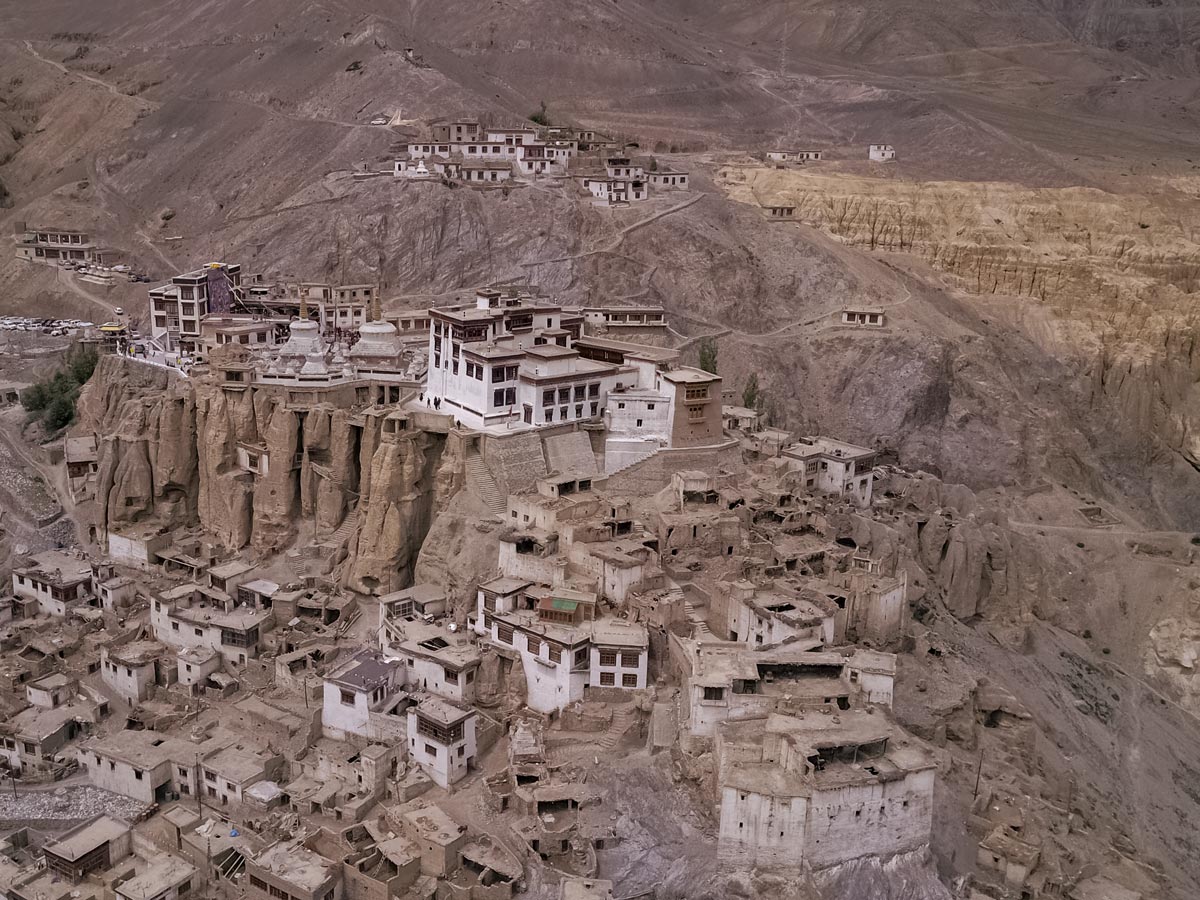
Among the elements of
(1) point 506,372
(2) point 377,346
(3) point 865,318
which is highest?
(3) point 865,318

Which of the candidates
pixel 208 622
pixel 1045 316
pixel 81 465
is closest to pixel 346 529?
pixel 208 622

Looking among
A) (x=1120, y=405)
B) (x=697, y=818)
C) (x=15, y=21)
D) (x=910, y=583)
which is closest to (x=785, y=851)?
(x=697, y=818)

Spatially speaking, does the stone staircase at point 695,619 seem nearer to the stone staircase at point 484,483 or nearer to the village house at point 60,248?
the stone staircase at point 484,483

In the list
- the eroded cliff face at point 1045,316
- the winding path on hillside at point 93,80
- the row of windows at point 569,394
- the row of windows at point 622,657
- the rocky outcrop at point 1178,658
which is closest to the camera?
the row of windows at point 622,657

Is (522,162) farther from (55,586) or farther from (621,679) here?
(621,679)

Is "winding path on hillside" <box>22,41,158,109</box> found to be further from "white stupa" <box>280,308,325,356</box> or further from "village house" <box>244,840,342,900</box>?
"village house" <box>244,840,342,900</box>

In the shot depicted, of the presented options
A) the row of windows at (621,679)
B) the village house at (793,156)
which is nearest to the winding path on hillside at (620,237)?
the village house at (793,156)
